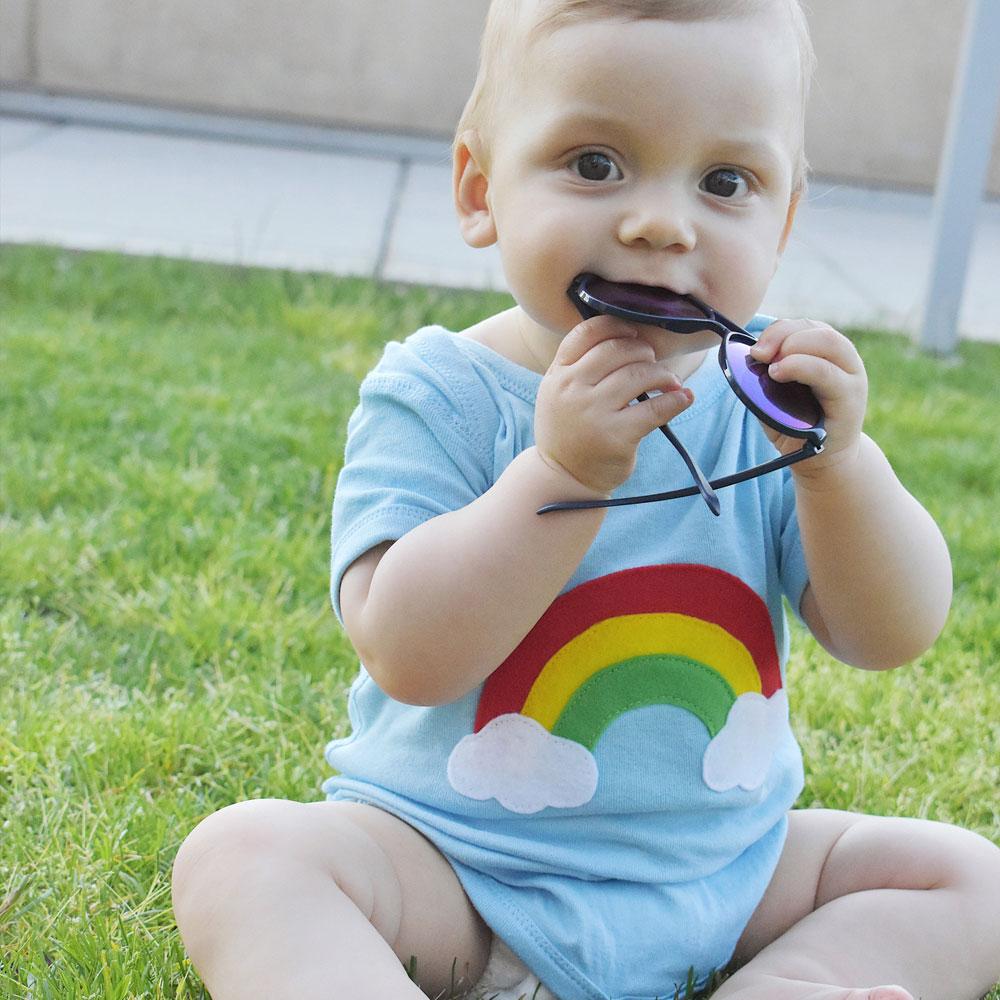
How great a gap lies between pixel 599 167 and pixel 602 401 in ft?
0.56

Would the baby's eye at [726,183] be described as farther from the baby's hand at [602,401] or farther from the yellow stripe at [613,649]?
the yellow stripe at [613,649]

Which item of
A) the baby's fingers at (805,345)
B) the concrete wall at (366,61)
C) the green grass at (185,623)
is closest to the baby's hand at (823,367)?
Result: the baby's fingers at (805,345)

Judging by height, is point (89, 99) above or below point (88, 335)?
below

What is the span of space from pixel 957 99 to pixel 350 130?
9.45ft

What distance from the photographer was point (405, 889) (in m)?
1.24

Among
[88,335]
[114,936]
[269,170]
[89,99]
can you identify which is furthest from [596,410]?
[89,99]

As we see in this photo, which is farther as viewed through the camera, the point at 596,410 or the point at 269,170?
the point at 269,170

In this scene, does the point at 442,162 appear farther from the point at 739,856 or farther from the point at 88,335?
the point at 739,856

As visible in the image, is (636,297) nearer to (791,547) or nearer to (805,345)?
(805,345)

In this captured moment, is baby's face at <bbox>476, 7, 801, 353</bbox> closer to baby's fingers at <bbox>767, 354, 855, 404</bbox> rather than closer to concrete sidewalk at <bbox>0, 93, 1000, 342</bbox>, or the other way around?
baby's fingers at <bbox>767, 354, 855, 404</bbox>

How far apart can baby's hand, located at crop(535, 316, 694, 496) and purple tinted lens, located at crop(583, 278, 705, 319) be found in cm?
2

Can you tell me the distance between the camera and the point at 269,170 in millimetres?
5191

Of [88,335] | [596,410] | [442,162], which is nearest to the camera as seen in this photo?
[596,410]

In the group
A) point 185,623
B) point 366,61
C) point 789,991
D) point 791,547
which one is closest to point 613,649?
point 791,547
